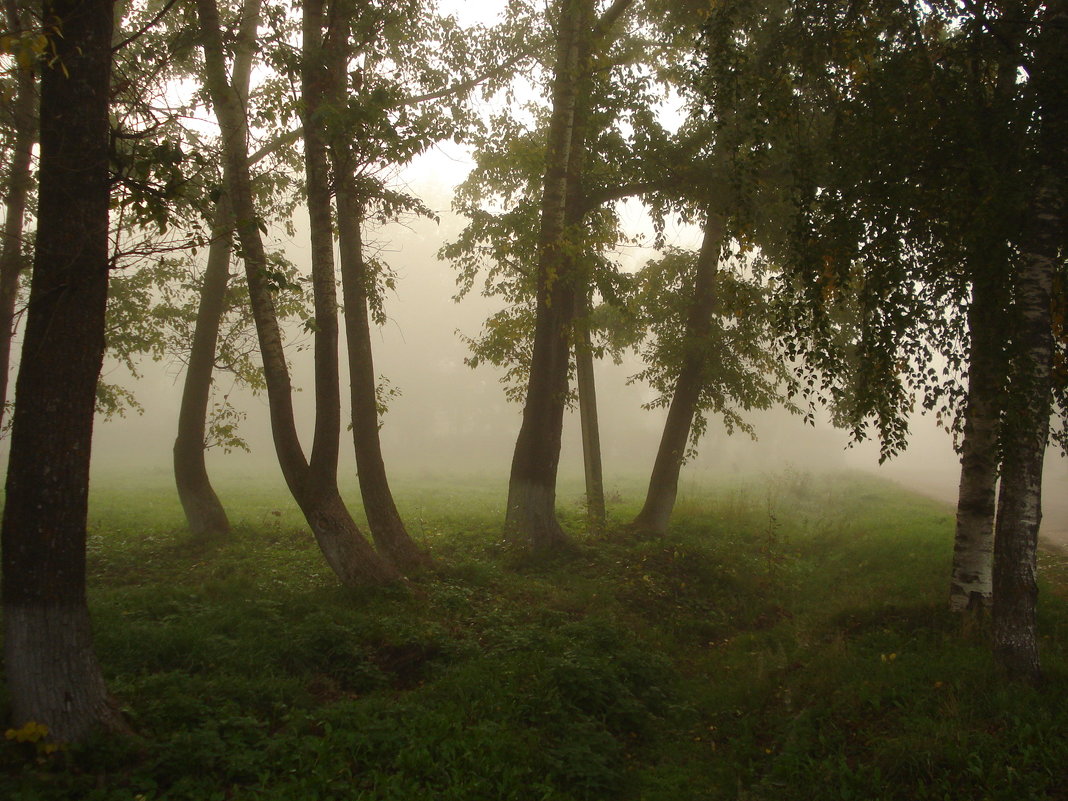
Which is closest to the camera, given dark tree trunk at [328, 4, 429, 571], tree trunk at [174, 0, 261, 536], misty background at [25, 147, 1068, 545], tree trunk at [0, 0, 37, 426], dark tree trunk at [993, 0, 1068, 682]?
dark tree trunk at [993, 0, 1068, 682]

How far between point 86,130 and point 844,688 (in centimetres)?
800

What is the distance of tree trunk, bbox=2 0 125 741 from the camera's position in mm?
4906

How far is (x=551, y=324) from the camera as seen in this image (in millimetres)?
12875

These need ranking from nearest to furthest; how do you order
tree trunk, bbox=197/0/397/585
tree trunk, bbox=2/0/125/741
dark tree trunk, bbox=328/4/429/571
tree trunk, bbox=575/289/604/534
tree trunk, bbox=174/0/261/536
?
1. tree trunk, bbox=2/0/125/741
2. tree trunk, bbox=197/0/397/585
3. dark tree trunk, bbox=328/4/429/571
4. tree trunk, bbox=174/0/261/536
5. tree trunk, bbox=575/289/604/534

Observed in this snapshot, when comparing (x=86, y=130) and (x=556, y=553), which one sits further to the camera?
(x=556, y=553)

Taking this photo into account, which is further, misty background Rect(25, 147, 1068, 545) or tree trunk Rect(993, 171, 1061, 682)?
misty background Rect(25, 147, 1068, 545)

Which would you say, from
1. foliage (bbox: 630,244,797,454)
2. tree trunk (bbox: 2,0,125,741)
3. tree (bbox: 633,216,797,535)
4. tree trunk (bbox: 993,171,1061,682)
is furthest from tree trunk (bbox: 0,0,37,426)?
tree trunk (bbox: 993,171,1061,682)

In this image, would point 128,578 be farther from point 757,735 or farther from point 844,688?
point 844,688

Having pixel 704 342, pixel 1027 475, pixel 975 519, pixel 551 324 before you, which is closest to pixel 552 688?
pixel 1027 475

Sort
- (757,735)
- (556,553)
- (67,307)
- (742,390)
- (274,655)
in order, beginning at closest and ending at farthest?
(67,307) < (757,735) < (274,655) < (556,553) < (742,390)

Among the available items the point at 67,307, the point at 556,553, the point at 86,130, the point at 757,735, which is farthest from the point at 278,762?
the point at 556,553

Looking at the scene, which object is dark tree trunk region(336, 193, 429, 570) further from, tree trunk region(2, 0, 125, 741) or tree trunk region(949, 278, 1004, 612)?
tree trunk region(949, 278, 1004, 612)

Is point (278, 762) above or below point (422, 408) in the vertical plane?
below

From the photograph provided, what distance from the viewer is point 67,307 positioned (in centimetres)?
511
